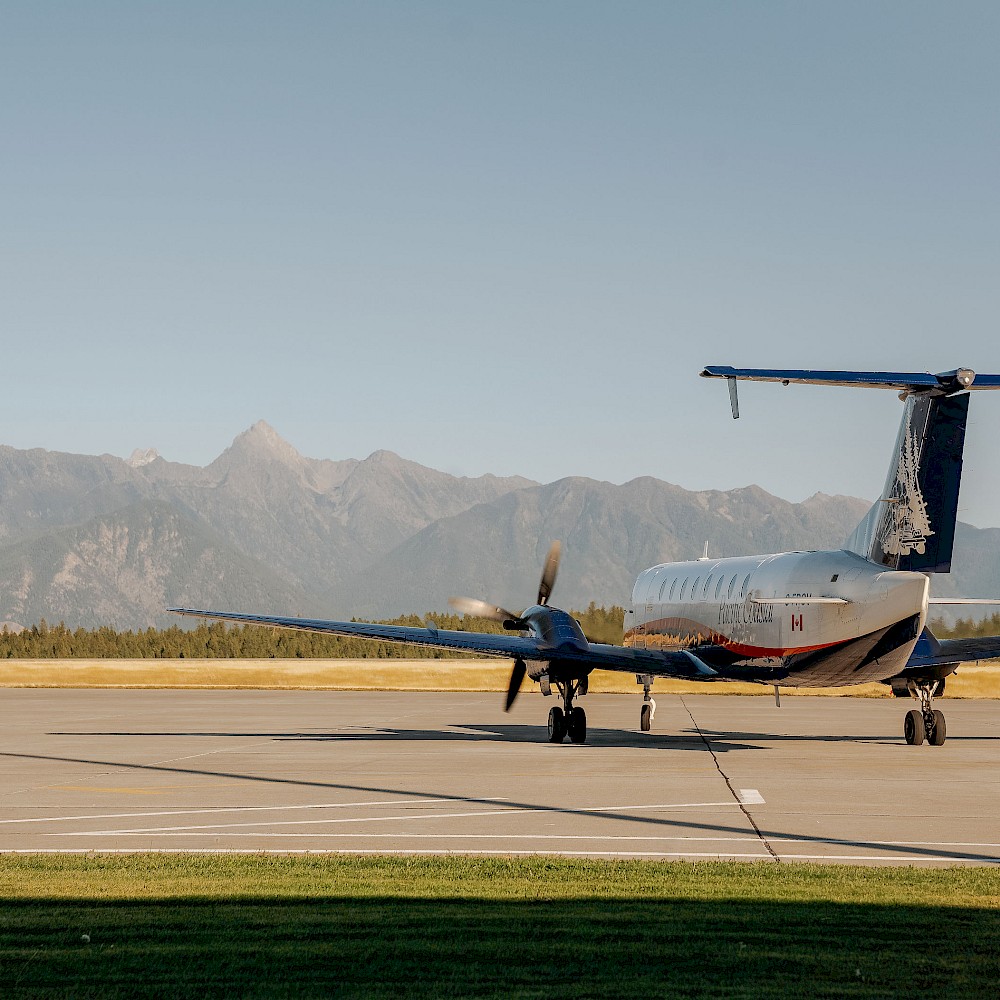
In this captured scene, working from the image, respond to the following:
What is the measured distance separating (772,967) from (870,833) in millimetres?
7647

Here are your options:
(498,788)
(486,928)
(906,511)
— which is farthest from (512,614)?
(486,928)

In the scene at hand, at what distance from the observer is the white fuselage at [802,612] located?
24625 mm

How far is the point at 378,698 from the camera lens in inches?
2047

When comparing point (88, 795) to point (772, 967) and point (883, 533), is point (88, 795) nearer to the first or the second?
point (772, 967)

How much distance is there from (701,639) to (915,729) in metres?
5.23

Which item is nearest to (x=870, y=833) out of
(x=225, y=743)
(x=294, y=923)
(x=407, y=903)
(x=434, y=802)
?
(x=434, y=802)

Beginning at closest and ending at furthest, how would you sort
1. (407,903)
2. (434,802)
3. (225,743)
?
1. (407,903)
2. (434,802)
3. (225,743)

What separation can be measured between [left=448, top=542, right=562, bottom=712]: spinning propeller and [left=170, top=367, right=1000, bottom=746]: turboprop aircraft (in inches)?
1.9

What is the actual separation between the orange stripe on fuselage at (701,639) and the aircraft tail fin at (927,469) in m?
2.39

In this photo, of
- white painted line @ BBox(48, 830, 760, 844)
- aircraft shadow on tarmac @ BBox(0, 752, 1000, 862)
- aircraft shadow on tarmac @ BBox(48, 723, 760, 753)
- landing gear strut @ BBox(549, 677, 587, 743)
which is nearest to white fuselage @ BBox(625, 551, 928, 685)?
aircraft shadow on tarmac @ BBox(48, 723, 760, 753)

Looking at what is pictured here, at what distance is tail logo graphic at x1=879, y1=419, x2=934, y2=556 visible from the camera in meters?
24.5

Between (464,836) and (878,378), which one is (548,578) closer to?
(878,378)

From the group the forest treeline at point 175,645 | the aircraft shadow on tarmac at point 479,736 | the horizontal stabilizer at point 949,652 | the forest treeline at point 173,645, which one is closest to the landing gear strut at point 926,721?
the horizontal stabilizer at point 949,652

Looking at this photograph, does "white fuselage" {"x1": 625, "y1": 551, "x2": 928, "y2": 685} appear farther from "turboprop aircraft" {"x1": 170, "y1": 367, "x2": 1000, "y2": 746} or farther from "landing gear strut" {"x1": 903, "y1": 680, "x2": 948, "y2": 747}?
"landing gear strut" {"x1": 903, "y1": 680, "x2": 948, "y2": 747}
